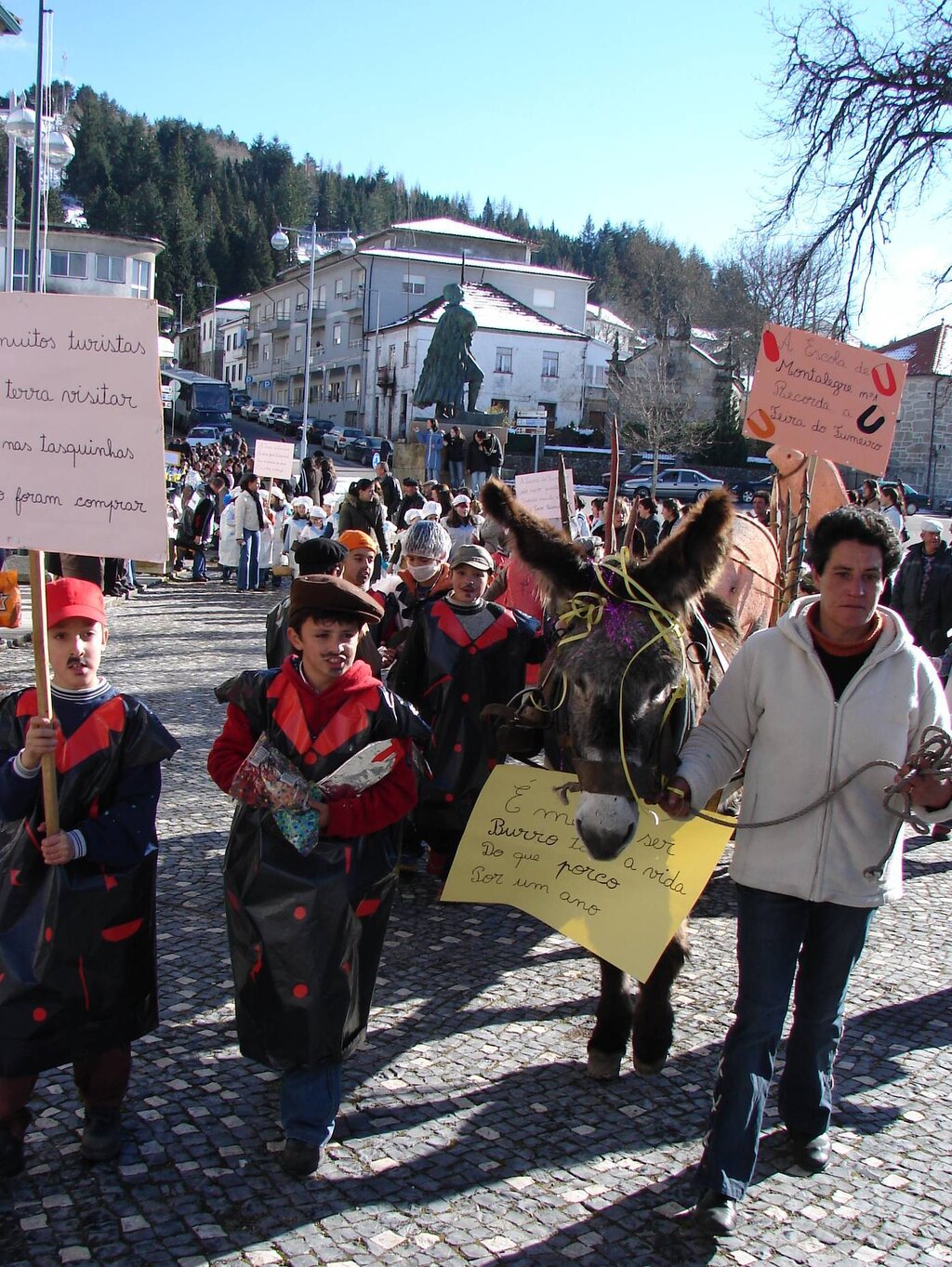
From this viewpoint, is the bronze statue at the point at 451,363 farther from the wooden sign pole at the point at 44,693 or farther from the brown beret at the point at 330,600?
the wooden sign pole at the point at 44,693

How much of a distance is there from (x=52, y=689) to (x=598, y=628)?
1655 millimetres

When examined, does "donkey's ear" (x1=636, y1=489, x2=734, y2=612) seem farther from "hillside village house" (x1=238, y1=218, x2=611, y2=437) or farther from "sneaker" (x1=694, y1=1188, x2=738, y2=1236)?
"hillside village house" (x1=238, y1=218, x2=611, y2=437)

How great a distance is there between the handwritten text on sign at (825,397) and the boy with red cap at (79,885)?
138 inches

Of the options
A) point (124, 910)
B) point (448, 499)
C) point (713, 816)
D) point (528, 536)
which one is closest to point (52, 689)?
point (124, 910)

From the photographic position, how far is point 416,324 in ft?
210

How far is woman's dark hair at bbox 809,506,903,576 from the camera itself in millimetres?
3160

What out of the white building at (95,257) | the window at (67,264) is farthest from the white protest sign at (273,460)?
the window at (67,264)

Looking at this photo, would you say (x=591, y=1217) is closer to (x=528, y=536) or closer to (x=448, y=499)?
(x=528, y=536)

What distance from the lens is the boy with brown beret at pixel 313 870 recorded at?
331 centimetres

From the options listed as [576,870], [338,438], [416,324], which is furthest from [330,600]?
[416,324]

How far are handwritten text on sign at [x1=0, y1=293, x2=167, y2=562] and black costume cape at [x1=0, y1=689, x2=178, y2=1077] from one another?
508 millimetres

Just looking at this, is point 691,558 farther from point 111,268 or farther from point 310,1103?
point 111,268

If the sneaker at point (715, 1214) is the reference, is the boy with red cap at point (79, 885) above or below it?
above

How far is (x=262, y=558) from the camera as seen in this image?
21.1 meters
